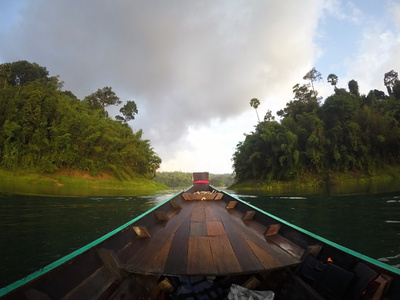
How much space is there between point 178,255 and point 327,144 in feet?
96.7

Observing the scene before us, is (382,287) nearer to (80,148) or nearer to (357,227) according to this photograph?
(357,227)

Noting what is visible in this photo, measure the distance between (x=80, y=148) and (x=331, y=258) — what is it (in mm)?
28328

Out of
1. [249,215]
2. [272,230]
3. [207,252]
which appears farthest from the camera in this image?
[249,215]

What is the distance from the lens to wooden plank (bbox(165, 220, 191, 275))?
6.39ft

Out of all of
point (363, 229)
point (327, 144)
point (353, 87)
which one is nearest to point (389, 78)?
point (353, 87)

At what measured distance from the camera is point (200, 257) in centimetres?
223

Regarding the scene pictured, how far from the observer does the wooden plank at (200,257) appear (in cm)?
191

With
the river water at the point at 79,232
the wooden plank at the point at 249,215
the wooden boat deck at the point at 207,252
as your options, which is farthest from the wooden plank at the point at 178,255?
the river water at the point at 79,232

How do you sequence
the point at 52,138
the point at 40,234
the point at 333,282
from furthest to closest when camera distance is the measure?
1. the point at 52,138
2. the point at 40,234
3. the point at 333,282

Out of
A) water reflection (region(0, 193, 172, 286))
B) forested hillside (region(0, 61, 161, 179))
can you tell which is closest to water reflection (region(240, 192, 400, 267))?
water reflection (region(0, 193, 172, 286))

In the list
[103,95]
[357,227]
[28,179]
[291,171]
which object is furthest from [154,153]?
[357,227]

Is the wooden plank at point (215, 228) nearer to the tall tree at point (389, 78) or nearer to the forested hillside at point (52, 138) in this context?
the forested hillside at point (52, 138)

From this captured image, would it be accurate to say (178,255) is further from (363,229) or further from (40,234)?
(363,229)

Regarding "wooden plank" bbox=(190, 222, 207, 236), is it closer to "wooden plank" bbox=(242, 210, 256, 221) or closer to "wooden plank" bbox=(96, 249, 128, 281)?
"wooden plank" bbox=(242, 210, 256, 221)
